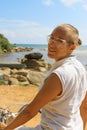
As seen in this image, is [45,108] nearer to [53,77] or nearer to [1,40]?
[53,77]

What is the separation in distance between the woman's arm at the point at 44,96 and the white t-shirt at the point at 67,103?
68mm

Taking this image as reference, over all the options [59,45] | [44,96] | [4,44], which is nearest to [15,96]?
[59,45]

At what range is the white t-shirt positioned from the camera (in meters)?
2.22

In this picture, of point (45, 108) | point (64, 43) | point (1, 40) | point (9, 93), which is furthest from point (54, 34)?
point (1, 40)

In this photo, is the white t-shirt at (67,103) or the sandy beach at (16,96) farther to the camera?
the sandy beach at (16,96)

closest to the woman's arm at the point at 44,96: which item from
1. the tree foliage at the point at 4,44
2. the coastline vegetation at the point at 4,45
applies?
the coastline vegetation at the point at 4,45

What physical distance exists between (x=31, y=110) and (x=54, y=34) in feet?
1.69

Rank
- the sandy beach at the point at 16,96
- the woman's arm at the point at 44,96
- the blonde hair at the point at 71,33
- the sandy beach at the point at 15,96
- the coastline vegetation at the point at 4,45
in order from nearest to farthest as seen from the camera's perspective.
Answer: the woman's arm at the point at 44,96, the blonde hair at the point at 71,33, the sandy beach at the point at 16,96, the sandy beach at the point at 15,96, the coastline vegetation at the point at 4,45

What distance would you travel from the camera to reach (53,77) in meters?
2.13

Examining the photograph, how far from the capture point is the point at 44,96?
2.15 meters

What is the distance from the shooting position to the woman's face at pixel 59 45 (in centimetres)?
228

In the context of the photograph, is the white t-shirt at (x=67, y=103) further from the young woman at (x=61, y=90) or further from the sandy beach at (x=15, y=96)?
the sandy beach at (x=15, y=96)

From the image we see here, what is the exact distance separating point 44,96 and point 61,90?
112 millimetres

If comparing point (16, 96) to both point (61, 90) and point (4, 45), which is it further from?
point (4, 45)
